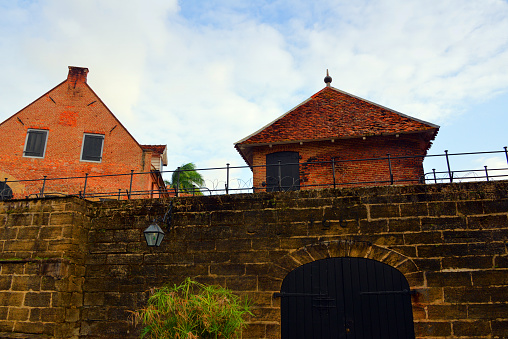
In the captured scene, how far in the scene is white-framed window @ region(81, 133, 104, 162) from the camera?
1683 cm

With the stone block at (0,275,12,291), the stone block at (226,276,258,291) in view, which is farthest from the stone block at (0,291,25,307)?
the stone block at (226,276,258,291)

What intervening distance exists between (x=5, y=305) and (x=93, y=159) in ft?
30.1

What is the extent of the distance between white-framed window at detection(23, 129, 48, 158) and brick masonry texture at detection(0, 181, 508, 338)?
818 centimetres

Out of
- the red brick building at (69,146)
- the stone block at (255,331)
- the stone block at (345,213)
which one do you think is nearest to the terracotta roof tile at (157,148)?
the red brick building at (69,146)

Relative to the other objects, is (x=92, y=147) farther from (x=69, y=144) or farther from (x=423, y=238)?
(x=423, y=238)

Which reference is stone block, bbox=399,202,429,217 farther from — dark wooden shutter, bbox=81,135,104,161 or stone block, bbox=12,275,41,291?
dark wooden shutter, bbox=81,135,104,161

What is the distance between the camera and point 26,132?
16922 millimetres

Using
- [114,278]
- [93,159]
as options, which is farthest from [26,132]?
[114,278]

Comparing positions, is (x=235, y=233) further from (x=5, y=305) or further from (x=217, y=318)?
(x=5, y=305)

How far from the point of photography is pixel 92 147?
669 inches

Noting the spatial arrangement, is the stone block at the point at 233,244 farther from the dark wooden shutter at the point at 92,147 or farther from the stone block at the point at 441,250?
the dark wooden shutter at the point at 92,147

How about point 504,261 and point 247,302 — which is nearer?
point 504,261

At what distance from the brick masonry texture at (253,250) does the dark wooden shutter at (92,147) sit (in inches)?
303

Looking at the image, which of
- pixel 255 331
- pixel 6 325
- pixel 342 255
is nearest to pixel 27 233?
pixel 6 325
